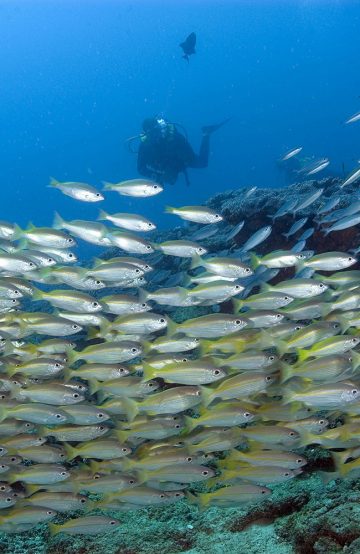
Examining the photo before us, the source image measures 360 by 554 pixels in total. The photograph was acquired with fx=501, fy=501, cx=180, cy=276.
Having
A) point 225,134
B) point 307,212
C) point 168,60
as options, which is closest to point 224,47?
point 168,60

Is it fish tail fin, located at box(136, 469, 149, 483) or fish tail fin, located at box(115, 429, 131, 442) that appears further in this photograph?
fish tail fin, located at box(115, 429, 131, 442)

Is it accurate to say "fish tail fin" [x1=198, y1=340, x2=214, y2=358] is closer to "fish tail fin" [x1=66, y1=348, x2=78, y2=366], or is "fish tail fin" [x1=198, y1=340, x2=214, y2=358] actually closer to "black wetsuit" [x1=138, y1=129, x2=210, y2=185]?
"fish tail fin" [x1=66, y1=348, x2=78, y2=366]

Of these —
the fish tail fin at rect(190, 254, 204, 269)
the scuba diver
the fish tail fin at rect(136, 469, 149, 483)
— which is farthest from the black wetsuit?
the fish tail fin at rect(136, 469, 149, 483)

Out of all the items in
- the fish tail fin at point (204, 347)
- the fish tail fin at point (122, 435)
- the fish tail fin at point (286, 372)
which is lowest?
the fish tail fin at point (122, 435)

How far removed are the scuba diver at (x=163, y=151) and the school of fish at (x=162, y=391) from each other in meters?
13.5

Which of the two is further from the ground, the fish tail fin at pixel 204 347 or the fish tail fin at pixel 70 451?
the fish tail fin at pixel 204 347

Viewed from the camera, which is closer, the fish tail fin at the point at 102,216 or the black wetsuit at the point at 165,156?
the fish tail fin at the point at 102,216

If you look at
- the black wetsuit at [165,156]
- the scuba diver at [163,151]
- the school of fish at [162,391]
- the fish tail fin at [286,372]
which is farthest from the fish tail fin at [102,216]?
the black wetsuit at [165,156]

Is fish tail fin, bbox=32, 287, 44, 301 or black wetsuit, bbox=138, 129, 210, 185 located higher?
black wetsuit, bbox=138, 129, 210, 185

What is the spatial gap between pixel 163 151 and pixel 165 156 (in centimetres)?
20

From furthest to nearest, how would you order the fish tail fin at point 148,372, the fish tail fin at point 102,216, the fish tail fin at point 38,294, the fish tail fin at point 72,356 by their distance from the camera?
the fish tail fin at point 102,216 < the fish tail fin at point 38,294 < the fish tail fin at point 72,356 < the fish tail fin at point 148,372

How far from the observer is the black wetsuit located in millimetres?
18188

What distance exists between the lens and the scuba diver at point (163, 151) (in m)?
18.1

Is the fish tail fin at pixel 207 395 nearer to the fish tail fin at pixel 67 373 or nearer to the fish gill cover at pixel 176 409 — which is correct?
the fish gill cover at pixel 176 409
